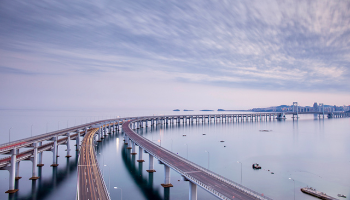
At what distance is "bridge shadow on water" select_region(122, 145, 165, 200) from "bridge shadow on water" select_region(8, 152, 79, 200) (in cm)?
1715

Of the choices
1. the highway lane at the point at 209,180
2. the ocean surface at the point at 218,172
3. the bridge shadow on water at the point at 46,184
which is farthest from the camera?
the ocean surface at the point at 218,172

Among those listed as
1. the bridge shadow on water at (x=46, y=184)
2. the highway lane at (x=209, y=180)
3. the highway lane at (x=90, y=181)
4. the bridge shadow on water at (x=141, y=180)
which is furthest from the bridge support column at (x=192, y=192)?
the bridge shadow on water at (x=46, y=184)

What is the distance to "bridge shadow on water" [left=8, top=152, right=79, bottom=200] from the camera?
45891 mm

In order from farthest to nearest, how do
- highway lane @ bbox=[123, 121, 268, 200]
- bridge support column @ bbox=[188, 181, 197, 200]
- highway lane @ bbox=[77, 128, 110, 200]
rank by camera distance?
1. bridge support column @ bbox=[188, 181, 197, 200]
2. highway lane @ bbox=[77, 128, 110, 200]
3. highway lane @ bbox=[123, 121, 268, 200]

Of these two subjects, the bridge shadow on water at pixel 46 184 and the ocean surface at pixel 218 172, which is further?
the ocean surface at pixel 218 172

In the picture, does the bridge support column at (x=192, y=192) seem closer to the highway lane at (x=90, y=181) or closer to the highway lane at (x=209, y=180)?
the highway lane at (x=209, y=180)

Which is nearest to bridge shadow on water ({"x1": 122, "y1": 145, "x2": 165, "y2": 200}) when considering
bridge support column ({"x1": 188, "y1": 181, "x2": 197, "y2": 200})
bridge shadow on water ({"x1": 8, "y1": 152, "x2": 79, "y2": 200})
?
bridge support column ({"x1": 188, "y1": 181, "x2": 197, "y2": 200})

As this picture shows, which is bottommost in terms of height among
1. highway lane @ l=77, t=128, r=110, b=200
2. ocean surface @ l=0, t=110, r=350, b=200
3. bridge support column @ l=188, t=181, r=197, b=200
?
ocean surface @ l=0, t=110, r=350, b=200

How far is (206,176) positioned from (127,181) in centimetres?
2401

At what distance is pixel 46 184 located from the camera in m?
53.7

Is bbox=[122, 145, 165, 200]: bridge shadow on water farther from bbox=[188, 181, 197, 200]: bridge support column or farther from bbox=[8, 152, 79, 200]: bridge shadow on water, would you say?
bbox=[8, 152, 79, 200]: bridge shadow on water

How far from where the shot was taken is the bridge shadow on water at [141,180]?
4700 centimetres

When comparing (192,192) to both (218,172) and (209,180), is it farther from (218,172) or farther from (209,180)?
(218,172)

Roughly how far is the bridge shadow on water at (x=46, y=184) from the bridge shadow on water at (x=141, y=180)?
1715cm
